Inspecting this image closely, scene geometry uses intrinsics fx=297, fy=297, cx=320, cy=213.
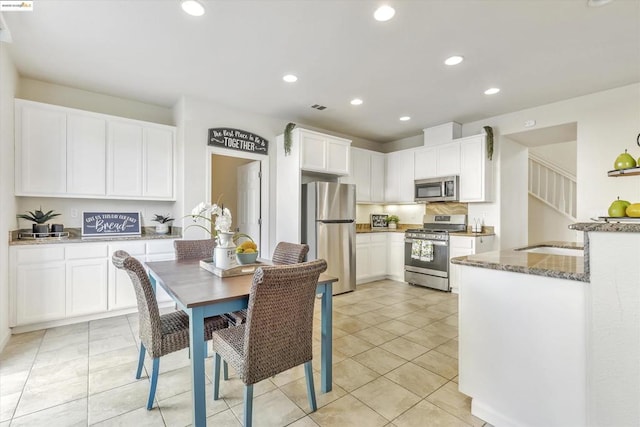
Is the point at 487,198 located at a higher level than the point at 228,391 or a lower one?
higher

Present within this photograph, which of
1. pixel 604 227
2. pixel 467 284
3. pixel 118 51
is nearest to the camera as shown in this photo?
pixel 604 227

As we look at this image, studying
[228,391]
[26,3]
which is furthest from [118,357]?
[26,3]

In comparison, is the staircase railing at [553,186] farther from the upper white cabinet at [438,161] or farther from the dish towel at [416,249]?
the dish towel at [416,249]

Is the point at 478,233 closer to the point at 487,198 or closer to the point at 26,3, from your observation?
the point at 487,198

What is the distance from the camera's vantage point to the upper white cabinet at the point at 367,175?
5.30 metres

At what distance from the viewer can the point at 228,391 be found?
1.99 meters

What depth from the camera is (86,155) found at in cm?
341

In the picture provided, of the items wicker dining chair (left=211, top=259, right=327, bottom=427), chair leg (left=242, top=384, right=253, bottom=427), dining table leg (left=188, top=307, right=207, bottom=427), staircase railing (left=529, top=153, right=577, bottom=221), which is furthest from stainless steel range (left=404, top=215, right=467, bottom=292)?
dining table leg (left=188, top=307, right=207, bottom=427)

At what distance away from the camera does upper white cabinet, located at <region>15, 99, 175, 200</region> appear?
3.09 m

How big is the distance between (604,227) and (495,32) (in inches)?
75.2

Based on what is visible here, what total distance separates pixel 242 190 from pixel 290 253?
9.75 feet

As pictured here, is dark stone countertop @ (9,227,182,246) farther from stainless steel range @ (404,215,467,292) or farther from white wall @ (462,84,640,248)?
white wall @ (462,84,640,248)

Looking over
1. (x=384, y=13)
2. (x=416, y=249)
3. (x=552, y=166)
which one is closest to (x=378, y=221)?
(x=416, y=249)

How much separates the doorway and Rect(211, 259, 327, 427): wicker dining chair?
101 inches
